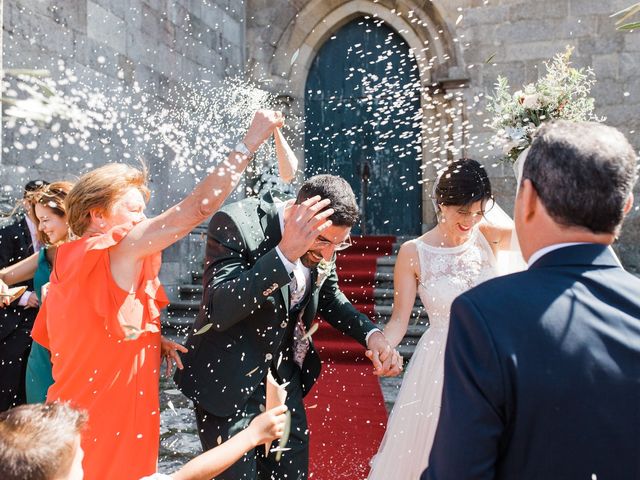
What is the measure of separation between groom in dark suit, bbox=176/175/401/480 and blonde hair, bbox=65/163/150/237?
42cm

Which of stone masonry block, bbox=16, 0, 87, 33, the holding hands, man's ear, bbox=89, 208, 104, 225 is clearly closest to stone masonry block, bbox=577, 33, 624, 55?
stone masonry block, bbox=16, 0, 87, 33

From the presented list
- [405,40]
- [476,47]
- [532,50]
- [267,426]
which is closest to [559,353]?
[267,426]

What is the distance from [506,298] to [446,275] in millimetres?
2292

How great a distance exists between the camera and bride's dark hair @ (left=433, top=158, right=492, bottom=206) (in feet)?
10.4

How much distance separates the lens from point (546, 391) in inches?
46.2

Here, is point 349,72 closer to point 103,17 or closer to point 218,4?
point 218,4

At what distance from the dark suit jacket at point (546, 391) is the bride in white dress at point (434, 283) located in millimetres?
1979

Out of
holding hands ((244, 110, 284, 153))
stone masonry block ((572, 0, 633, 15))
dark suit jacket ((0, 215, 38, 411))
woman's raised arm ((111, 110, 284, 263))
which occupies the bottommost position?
dark suit jacket ((0, 215, 38, 411))

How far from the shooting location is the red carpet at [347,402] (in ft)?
13.9

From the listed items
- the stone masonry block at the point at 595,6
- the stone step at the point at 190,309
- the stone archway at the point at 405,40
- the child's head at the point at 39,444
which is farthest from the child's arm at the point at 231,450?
the stone masonry block at the point at 595,6

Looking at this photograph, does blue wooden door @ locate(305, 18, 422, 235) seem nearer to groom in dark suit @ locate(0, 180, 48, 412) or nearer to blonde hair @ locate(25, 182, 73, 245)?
groom in dark suit @ locate(0, 180, 48, 412)

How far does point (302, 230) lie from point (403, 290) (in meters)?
1.29

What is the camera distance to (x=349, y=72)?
10109 millimetres

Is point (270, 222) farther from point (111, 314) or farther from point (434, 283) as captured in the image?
point (434, 283)
